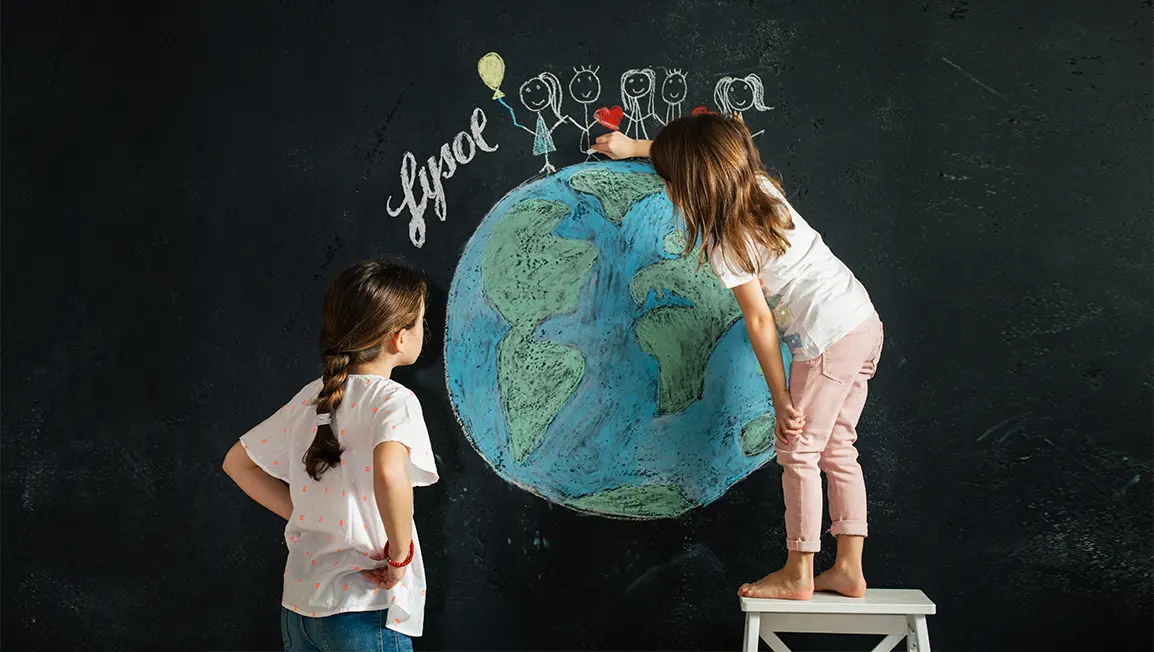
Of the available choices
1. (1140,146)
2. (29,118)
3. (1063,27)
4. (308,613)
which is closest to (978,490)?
(1140,146)

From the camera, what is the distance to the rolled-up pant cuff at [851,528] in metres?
2.05

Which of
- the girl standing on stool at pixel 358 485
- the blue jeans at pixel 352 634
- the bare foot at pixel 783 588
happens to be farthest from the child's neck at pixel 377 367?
the bare foot at pixel 783 588

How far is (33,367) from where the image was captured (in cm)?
240

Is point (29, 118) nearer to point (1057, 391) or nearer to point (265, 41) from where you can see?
point (265, 41)

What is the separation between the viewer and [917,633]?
6.42ft

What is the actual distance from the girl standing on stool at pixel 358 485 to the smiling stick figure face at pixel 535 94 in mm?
752

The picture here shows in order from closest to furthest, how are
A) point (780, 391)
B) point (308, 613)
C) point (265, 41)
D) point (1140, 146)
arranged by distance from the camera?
point (308, 613), point (780, 391), point (1140, 146), point (265, 41)

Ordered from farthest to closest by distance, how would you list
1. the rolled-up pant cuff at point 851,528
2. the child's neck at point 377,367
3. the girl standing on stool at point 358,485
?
the rolled-up pant cuff at point 851,528, the child's neck at point 377,367, the girl standing on stool at point 358,485

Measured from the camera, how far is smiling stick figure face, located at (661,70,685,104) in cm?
227

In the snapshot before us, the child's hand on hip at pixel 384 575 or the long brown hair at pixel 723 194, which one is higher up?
the long brown hair at pixel 723 194

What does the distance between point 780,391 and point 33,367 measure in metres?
1.83

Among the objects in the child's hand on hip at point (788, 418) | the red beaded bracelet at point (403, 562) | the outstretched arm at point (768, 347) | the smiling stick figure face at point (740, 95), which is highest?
Result: the smiling stick figure face at point (740, 95)

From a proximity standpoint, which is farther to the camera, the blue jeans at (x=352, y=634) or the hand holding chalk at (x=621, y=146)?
the hand holding chalk at (x=621, y=146)

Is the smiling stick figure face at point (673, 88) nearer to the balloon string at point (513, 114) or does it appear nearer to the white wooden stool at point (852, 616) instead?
the balloon string at point (513, 114)
